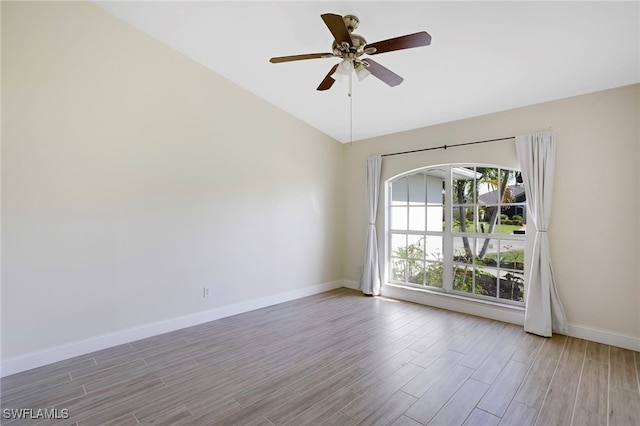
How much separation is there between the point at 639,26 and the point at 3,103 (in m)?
5.37

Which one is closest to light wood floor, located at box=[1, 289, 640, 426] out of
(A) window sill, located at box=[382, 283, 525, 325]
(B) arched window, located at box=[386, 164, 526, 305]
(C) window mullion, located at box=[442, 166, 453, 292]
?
(A) window sill, located at box=[382, 283, 525, 325]

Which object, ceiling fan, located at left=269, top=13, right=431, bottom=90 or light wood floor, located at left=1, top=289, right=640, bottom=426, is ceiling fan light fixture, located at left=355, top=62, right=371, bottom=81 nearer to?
ceiling fan, located at left=269, top=13, right=431, bottom=90

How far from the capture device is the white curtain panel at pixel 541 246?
3453 millimetres

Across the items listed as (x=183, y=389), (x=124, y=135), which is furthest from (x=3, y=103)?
(x=183, y=389)

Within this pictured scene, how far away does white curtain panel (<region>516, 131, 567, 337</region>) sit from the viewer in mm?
3453

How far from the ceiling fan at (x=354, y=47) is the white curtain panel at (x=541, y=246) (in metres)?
2.19

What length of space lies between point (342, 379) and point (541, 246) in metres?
2.83

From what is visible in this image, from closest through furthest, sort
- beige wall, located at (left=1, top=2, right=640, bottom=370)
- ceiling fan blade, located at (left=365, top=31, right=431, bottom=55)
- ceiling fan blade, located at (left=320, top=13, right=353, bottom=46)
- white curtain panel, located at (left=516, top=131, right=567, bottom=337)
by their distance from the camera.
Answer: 1. ceiling fan blade, located at (left=320, top=13, right=353, bottom=46)
2. ceiling fan blade, located at (left=365, top=31, right=431, bottom=55)
3. beige wall, located at (left=1, top=2, right=640, bottom=370)
4. white curtain panel, located at (left=516, top=131, right=567, bottom=337)

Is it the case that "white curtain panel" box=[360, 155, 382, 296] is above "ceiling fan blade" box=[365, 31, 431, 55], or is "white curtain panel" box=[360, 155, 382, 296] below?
Answer: below

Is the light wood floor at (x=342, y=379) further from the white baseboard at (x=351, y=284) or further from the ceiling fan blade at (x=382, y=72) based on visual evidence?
the ceiling fan blade at (x=382, y=72)

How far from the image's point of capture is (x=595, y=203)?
3.31m

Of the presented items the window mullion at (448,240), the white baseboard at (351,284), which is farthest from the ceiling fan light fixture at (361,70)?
the white baseboard at (351,284)

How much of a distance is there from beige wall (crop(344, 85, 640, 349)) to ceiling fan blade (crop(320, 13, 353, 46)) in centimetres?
277

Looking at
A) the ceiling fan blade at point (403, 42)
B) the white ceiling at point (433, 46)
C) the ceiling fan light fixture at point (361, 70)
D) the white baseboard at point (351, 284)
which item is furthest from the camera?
the white baseboard at point (351, 284)
